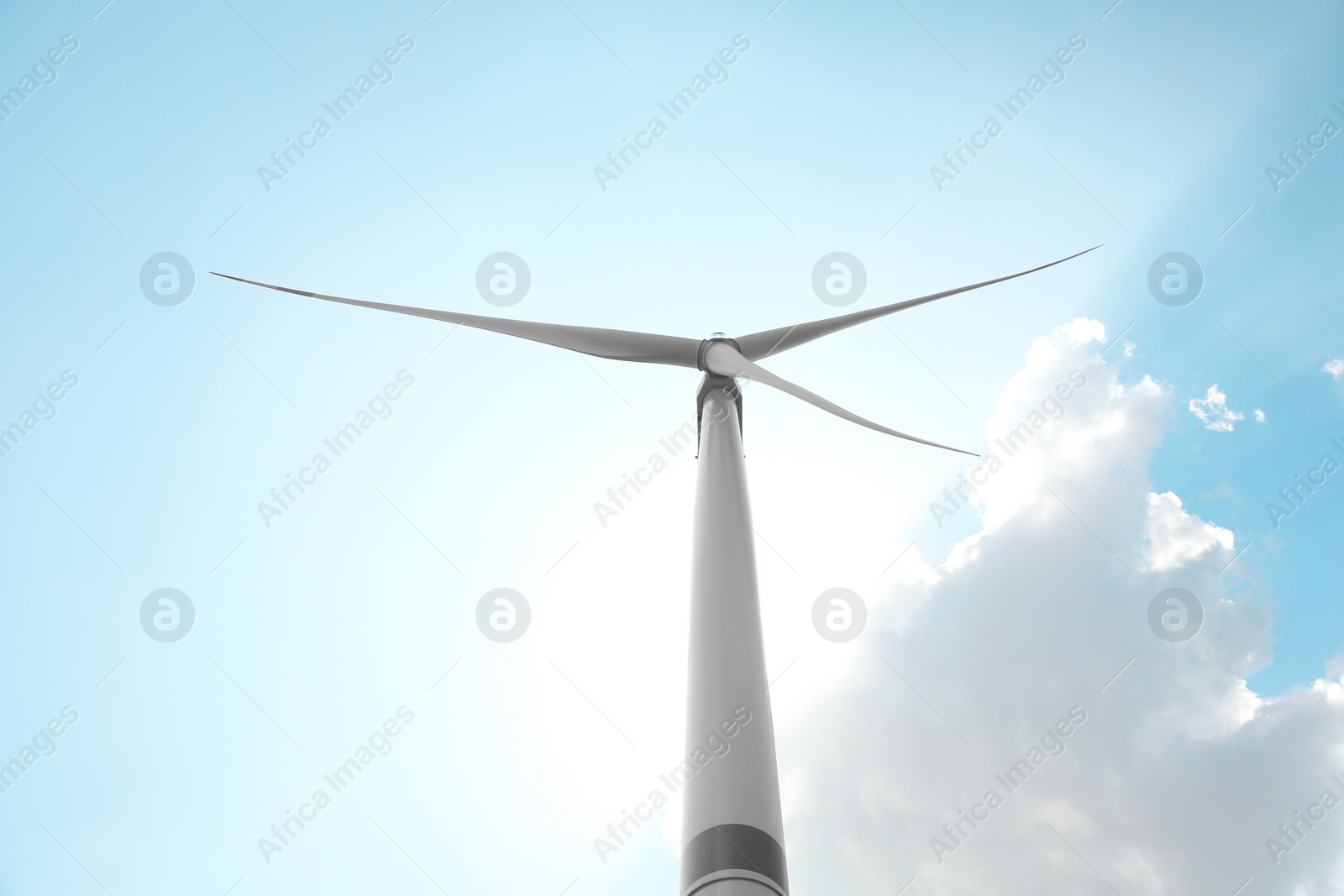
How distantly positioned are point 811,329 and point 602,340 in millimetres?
5421

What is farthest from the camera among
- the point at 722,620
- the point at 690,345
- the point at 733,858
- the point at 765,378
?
the point at 690,345

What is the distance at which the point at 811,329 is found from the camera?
1933 centimetres

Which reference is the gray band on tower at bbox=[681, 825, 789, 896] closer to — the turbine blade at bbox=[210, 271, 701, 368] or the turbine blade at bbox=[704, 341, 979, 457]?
the turbine blade at bbox=[704, 341, 979, 457]

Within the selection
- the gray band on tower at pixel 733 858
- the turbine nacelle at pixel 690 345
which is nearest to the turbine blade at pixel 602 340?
the turbine nacelle at pixel 690 345

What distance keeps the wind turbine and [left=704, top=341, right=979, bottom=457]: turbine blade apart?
0.03 m

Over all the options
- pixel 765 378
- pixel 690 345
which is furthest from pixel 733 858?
pixel 690 345

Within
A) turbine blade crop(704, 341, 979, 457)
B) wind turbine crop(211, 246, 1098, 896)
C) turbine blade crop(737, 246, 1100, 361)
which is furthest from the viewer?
turbine blade crop(737, 246, 1100, 361)

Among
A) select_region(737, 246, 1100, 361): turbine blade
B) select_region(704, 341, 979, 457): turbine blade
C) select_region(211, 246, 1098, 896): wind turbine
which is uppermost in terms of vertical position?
select_region(737, 246, 1100, 361): turbine blade

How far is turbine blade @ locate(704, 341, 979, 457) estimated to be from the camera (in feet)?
52.5

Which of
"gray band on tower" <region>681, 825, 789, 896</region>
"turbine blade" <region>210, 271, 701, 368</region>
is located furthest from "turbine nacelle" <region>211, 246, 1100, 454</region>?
"gray band on tower" <region>681, 825, 789, 896</region>

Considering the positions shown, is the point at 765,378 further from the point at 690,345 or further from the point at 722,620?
the point at 722,620

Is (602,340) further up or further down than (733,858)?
further up

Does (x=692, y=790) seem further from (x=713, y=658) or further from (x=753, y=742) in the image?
(x=713, y=658)

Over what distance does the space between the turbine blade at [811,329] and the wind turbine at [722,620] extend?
7 cm
